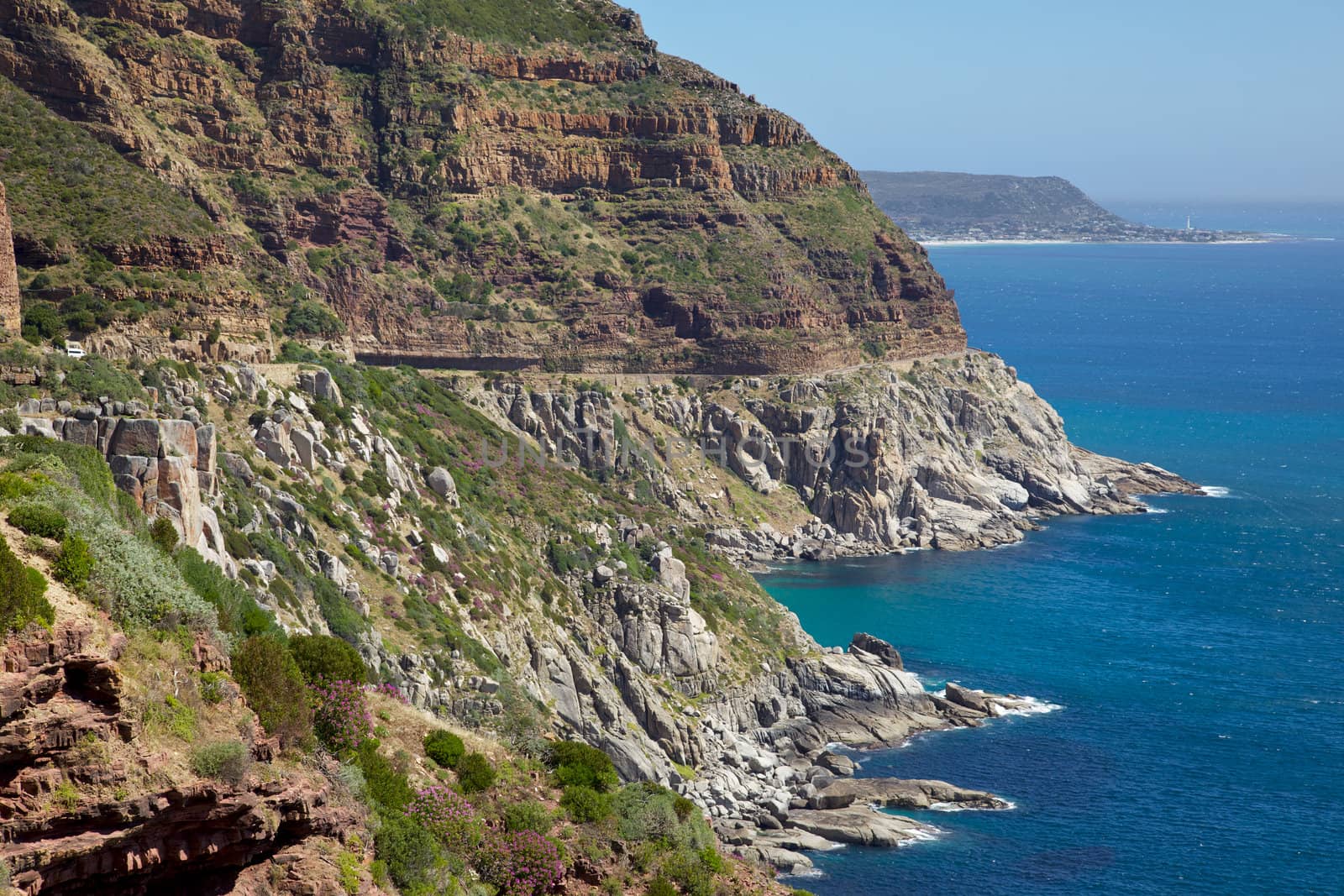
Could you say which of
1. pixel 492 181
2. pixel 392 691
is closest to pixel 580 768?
pixel 392 691

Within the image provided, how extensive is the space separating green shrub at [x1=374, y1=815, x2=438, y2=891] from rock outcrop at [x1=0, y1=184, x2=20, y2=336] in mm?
24185

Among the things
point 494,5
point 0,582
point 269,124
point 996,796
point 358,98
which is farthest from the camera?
point 494,5

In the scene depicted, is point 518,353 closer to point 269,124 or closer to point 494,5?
point 269,124

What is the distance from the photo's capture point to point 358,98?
127562 millimetres

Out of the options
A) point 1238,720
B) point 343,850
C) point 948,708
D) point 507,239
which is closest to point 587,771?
point 343,850

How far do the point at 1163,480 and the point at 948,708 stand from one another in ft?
224

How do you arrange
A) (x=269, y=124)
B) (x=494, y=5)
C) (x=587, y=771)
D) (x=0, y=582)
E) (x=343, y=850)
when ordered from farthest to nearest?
(x=494, y=5) < (x=269, y=124) < (x=587, y=771) < (x=343, y=850) < (x=0, y=582)

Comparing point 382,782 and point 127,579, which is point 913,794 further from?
point 127,579

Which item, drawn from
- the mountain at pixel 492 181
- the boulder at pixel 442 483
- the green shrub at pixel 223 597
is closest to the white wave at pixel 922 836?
the boulder at pixel 442 483

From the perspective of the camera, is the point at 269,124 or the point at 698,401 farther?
the point at 698,401

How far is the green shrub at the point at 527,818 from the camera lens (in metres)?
37.7

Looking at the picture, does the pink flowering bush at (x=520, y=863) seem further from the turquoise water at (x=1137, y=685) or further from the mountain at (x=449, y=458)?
the turquoise water at (x=1137, y=685)

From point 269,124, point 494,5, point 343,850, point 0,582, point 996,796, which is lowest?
point 996,796

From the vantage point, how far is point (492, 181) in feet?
434
